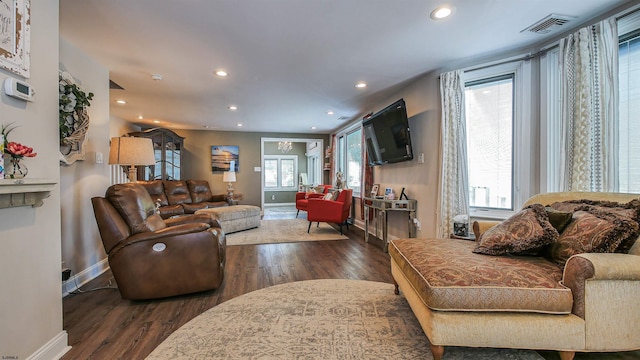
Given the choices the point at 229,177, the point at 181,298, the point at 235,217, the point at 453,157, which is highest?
the point at 453,157

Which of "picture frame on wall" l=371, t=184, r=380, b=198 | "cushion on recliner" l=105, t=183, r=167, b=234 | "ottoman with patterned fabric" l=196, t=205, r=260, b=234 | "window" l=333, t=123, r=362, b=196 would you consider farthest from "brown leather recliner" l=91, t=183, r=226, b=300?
"window" l=333, t=123, r=362, b=196

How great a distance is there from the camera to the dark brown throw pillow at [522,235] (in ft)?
5.33

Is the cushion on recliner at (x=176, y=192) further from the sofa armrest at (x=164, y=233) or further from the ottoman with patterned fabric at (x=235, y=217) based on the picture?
the sofa armrest at (x=164, y=233)

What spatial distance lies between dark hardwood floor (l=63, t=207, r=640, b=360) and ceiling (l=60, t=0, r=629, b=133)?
229 cm

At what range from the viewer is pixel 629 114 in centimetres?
194

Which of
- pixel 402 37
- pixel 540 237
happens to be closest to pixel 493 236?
pixel 540 237

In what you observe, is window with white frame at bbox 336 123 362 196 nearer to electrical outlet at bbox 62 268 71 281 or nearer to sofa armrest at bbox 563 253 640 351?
sofa armrest at bbox 563 253 640 351

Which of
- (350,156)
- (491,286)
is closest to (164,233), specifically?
(491,286)

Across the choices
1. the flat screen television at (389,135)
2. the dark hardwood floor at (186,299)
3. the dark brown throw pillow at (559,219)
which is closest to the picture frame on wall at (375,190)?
the flat screen television at (389,135)

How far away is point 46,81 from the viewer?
149 cm

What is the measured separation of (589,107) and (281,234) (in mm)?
4217

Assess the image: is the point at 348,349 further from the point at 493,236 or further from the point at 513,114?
the point at 513,114

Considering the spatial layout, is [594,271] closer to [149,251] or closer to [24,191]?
[24,191]

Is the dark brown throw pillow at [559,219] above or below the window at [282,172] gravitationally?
below
